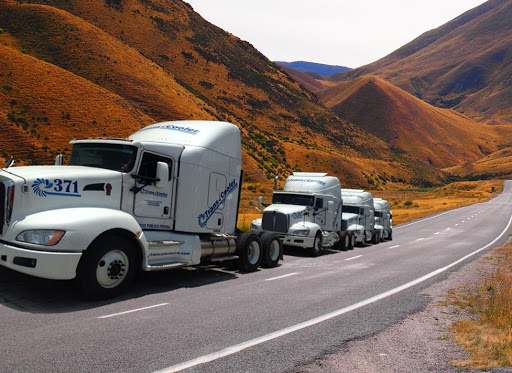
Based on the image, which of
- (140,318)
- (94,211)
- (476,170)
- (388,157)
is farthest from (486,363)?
(476,170)

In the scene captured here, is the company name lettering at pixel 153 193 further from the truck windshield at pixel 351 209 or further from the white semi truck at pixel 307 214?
the truck windshield at pixel 351 209

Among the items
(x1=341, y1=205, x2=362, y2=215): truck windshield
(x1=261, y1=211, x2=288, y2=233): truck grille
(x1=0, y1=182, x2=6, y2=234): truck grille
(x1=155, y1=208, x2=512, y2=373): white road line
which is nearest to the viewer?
(x1=155, y1=208, x2=512, y2=373): white road line

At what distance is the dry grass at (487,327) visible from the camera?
20.5ft

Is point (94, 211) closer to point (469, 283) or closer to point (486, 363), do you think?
point (486, 363)

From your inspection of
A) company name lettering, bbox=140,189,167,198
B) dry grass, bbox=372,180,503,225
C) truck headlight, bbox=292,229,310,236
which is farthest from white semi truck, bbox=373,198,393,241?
dry grass, bbox=372,180,503,225

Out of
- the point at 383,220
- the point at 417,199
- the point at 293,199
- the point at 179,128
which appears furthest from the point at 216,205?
the point at 417,199

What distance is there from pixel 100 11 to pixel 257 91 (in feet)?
108

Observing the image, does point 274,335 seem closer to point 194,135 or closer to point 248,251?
point 194,135

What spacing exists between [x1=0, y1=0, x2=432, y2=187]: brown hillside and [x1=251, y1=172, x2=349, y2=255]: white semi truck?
30805 millimetres

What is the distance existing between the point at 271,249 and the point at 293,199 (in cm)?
530

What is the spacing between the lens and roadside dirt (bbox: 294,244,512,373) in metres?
5.91

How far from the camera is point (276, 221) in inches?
725

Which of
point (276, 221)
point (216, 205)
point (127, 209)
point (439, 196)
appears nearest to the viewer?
point (127, 209)

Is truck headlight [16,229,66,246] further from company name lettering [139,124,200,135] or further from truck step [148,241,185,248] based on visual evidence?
company name lettering [139,124,200,135]
